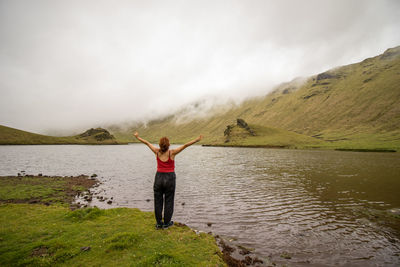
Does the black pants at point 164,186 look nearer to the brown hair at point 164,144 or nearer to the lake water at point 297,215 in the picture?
the brown hair at point 164,144

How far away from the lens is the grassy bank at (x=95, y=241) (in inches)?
350

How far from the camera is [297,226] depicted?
17344mm

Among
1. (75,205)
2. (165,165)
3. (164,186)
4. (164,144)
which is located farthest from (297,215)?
(75,205)

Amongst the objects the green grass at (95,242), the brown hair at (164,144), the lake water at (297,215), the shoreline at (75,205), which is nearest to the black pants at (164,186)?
the brown hair at (164,144)

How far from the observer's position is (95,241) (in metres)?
10.8

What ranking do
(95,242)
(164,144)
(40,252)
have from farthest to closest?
(164,144), (95,242), (40,252)

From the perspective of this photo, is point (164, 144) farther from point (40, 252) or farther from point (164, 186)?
point (40, 252)

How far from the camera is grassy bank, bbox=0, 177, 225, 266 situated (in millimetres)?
8891

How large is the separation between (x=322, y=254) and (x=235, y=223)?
7.09 meters

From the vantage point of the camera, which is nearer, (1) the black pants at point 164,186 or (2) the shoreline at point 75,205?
(1) the black pants at point 164,186

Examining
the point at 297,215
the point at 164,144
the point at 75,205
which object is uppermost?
the point at 164,144

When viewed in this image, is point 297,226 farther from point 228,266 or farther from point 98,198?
point 98,198

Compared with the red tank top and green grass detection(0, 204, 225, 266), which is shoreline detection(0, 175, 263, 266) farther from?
the red tank top

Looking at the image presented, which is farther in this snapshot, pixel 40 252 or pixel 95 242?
→ pixel 95 242
